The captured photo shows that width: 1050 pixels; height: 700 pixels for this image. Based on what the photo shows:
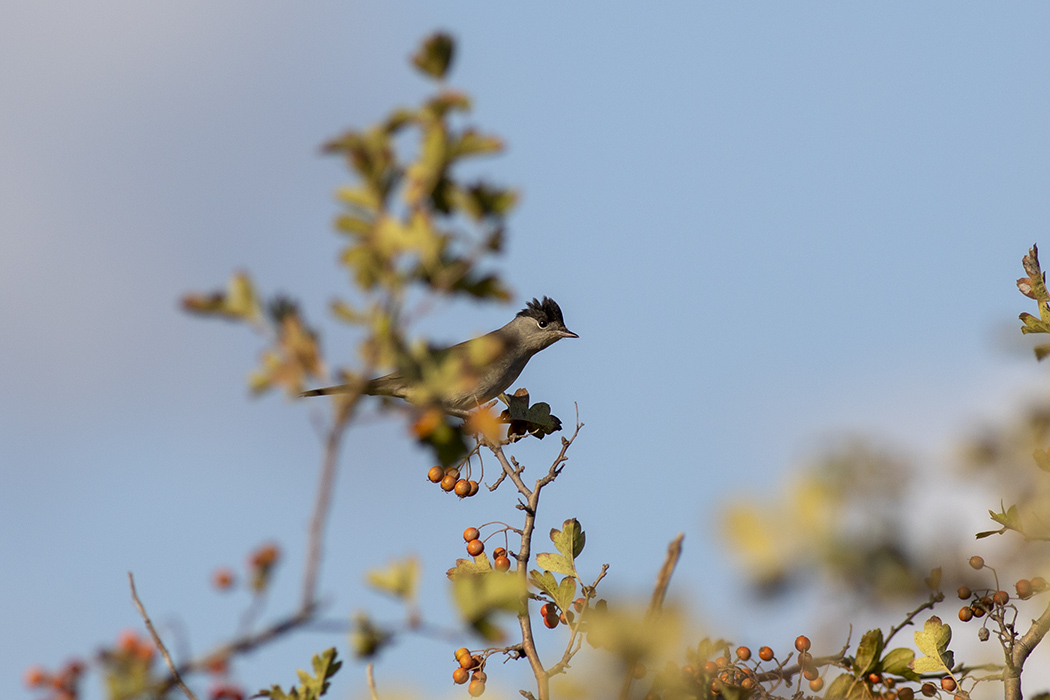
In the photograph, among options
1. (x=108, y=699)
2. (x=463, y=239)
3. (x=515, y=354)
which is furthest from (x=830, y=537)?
(x=515, y=354)

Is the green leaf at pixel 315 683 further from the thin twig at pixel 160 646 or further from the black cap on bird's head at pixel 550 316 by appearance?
the black cap on bird's head at pixel 550 316

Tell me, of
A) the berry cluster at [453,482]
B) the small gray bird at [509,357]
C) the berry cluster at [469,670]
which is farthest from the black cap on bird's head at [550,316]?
the berry cluster at [469,670]

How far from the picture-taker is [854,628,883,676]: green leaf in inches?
160

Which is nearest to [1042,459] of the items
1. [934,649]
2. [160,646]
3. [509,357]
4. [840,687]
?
[934,649]

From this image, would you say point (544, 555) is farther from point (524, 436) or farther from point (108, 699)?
point (108, 699)

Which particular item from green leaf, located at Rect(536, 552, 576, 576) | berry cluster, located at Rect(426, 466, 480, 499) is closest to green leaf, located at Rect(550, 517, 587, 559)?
green leaf, located at Rect(536, 552, 576, 576)

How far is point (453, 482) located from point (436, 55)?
11.5 ft

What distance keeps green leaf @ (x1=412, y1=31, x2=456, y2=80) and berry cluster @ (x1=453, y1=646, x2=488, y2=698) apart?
2.82 meters

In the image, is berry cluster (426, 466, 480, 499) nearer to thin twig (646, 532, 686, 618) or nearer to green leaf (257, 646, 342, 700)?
green leaf (257, 646, 342, 700)

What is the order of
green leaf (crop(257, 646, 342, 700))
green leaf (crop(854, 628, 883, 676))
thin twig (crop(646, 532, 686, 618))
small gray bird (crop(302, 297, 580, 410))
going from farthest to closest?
small gray bird (crop(302, 297, 580, 410)) → green leaf (crop(854, 628, 883, 676)) → green leaf (crop(257, 646, 342, 700)) → thin twig (crop(646, 532, 686, 618))

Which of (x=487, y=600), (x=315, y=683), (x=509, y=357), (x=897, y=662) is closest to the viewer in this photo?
(x=487, y=600)

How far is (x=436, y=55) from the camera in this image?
100.0 inches

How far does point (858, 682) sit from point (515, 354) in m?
5.27

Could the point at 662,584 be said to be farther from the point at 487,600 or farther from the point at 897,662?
the point at 897,662
